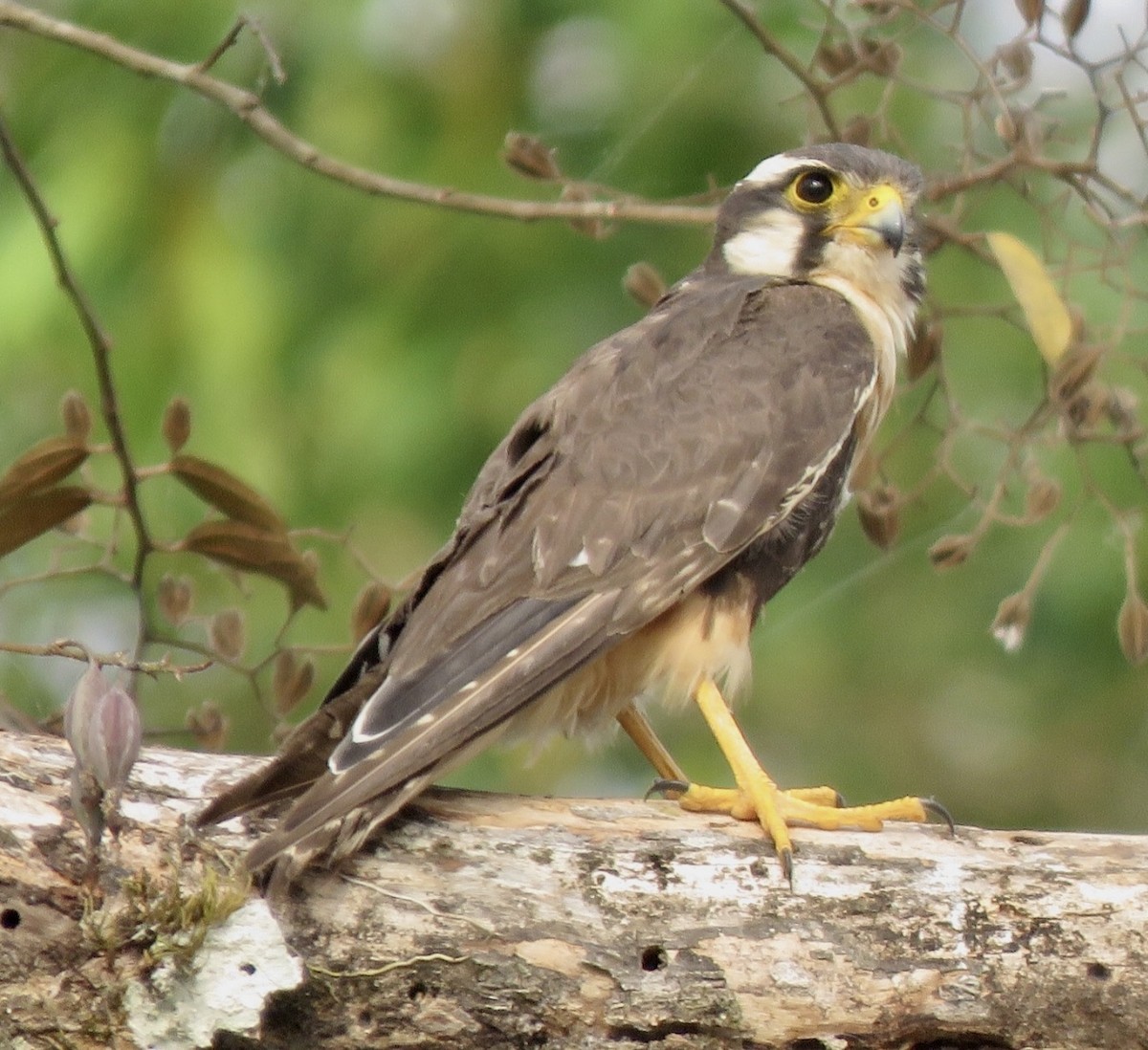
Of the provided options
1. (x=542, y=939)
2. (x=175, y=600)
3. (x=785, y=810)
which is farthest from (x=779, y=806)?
(x=175, y=600)

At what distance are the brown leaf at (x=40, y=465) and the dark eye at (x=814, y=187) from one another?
57.8 inches

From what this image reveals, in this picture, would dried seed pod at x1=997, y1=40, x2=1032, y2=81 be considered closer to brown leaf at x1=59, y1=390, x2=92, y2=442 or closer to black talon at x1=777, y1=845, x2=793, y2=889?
black talon at x1=777, y1=845, x2=793, y2=889

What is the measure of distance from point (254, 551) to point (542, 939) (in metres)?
0.97

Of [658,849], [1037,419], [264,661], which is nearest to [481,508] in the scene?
[264,661]

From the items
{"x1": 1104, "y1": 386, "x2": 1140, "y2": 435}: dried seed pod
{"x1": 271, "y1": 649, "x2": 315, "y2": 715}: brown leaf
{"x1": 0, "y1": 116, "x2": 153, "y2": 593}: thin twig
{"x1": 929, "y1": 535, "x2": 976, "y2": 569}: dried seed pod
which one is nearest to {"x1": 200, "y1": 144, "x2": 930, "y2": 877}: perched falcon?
{"x1": 929, "y1": 535, "x2": 976, "y2": 569}: dried seed pod

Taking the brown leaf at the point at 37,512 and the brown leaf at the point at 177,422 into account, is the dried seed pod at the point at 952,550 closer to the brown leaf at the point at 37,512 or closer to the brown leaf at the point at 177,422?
the brown leaf at the point at 177,422

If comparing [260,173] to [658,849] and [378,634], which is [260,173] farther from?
[658,849]

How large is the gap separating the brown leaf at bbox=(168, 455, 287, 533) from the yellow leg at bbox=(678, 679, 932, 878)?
84 centimetres

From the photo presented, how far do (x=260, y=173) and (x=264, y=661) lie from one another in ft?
8.49

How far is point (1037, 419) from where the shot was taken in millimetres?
3160

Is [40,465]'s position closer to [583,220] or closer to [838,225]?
[583,220]

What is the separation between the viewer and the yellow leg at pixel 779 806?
2.63 m

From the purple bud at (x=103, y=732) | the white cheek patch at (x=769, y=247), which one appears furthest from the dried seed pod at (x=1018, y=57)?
the purple bud at (x=103, y=732)

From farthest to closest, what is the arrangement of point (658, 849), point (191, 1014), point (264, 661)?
1. point (264, 661)
2. point (658, 849)
3. point (191, 1014)
